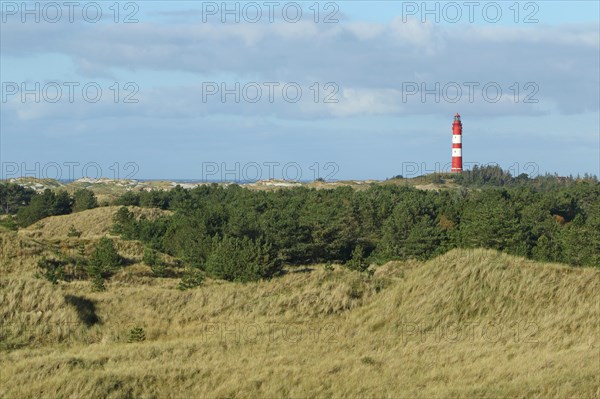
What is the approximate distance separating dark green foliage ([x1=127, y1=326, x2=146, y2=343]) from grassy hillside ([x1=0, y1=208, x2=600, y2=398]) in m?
0.20

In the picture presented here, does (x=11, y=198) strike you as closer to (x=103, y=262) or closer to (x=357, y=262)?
(x=357, y=262)

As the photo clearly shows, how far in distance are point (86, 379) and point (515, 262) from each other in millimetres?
9952

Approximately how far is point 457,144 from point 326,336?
136415 mm

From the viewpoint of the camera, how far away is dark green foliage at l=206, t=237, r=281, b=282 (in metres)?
43.0

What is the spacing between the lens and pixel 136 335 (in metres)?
14.4

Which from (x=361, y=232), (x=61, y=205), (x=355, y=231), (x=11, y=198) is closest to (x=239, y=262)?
(x=355, y=231)

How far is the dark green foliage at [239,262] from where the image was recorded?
4303cm

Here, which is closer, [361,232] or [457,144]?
[361,232]

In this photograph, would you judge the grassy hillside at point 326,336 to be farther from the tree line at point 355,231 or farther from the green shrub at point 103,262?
the tree line at point 355,231

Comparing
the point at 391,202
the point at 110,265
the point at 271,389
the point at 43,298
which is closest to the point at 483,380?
the point at 271,389

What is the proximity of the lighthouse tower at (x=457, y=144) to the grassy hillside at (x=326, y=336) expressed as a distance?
12863 cm

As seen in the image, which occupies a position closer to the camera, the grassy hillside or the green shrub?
the grassy hillside

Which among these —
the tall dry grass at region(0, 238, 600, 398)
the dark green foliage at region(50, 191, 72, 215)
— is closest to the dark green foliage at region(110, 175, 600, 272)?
the dark green foliage at region(50, 191, 72, 215)

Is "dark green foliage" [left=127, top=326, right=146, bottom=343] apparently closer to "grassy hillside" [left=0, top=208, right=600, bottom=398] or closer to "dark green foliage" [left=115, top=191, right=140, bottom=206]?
"grassy hillside" [left=0, top=208, right=600, bottom=398]
